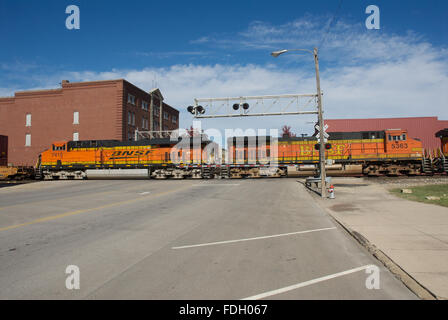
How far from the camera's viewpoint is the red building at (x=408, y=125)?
46.3 metres

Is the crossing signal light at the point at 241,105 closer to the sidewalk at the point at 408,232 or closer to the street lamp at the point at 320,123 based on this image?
the street lamp at the point at 320,123

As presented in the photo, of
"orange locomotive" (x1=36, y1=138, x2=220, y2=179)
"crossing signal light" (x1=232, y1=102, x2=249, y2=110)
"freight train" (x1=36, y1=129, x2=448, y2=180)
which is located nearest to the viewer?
"crossing signal light" (x1=232, y1=102, x2=249, y2=110)

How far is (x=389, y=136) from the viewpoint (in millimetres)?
26781

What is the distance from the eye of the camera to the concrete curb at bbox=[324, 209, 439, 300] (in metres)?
3.64

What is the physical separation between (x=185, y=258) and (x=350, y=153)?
85.9 feet

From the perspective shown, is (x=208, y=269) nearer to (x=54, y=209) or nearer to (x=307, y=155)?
(x=54, y=209)

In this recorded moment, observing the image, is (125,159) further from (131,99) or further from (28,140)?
(28,140)

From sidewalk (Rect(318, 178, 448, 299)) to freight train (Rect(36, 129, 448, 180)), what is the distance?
16.2 meters

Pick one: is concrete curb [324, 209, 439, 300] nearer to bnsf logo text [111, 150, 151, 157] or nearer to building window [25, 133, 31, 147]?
bnsf logo text [111, 150, 151, 157]

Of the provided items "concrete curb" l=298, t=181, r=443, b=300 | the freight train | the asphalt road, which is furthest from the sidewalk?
the freight train

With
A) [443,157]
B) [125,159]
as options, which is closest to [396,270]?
[443,157]
